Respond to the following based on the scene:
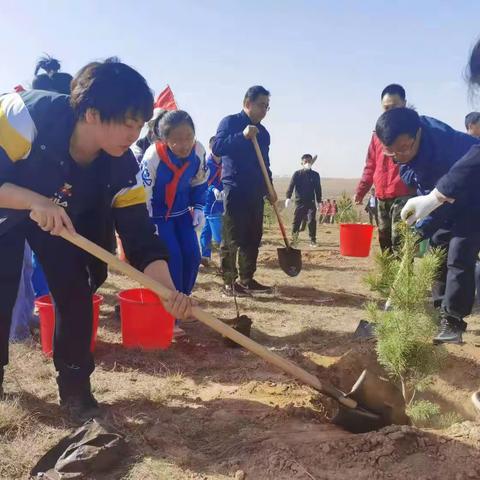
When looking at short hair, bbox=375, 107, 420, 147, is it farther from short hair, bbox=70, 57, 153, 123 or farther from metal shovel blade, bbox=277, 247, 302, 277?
metal shovel blade, bbox=277, 247, 302, 277

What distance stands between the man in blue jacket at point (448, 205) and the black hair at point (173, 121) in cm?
147

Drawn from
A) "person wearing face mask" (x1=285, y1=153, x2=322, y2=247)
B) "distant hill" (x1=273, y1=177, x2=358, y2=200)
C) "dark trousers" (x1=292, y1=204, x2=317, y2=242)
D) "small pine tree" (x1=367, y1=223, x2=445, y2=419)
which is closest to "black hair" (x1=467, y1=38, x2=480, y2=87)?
"small pine tree" (x1=367, y1=223, x2=445, y2=419)

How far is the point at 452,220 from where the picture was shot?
399 cm

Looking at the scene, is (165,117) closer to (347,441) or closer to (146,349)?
(146,349)

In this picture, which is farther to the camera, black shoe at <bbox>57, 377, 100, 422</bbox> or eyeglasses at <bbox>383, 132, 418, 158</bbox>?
eyeglasses at <bbox>383, 132, 418, 158</bbox>

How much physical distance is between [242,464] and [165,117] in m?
2.78

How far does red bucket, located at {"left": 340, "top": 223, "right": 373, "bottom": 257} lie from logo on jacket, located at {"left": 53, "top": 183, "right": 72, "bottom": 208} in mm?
5685

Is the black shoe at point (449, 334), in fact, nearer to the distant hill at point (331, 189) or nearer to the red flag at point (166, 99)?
the red flag at point (166, 99)

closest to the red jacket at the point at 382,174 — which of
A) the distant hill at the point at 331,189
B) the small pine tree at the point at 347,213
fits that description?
the small pine tree at the point at 347,213

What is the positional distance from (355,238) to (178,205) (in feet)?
13.7

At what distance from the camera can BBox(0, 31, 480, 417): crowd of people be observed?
2.27 meters

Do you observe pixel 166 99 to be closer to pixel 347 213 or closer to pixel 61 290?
pixel 61 290

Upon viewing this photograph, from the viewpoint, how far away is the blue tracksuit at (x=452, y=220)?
12.4 feet

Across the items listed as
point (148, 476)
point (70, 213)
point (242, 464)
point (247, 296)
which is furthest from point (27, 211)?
point (247, 296)
